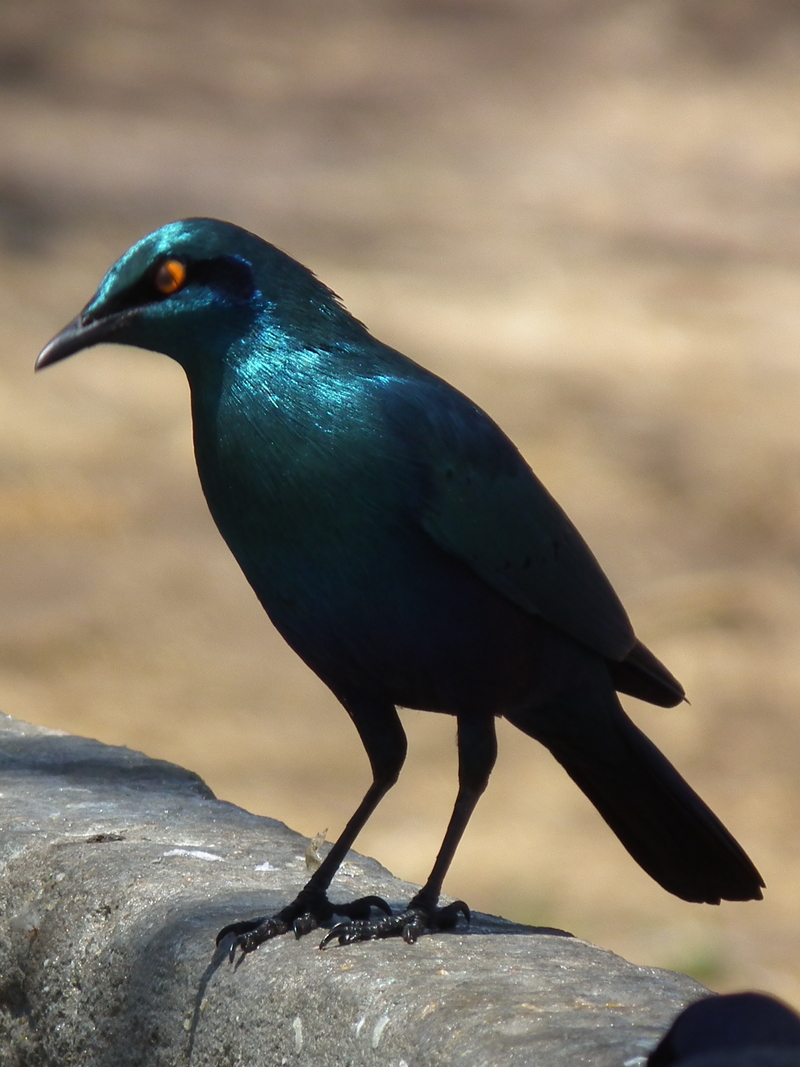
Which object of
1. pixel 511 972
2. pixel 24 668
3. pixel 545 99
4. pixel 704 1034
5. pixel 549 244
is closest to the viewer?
pixel 704 1034

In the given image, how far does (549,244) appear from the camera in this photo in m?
11.1

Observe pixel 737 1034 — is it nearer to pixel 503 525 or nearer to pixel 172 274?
pixel 503 525

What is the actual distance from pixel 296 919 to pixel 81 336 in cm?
103

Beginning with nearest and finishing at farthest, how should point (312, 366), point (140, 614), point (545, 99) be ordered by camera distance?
point (312, 366), point (140, 614), point (545, 99)

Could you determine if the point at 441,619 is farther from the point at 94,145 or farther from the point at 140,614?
the point at 94,145

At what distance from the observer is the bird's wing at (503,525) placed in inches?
106

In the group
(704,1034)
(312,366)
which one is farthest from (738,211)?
(704,1034)

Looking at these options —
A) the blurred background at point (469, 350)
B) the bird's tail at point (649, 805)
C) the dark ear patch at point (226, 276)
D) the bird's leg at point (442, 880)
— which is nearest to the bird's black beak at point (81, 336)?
the dark ear patch at point (226, 276)

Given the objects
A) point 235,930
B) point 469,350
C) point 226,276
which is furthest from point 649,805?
point 469,350

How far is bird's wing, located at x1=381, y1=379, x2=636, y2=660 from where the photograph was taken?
269cm

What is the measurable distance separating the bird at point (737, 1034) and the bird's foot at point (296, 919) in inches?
39.6

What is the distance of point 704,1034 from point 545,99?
1146cm

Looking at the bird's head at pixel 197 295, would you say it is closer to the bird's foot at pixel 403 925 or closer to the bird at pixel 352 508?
the bird at pixel 352 508

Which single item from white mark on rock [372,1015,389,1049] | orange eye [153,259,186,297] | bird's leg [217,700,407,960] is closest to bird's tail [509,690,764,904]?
bird's leg [217,700,407,960]
